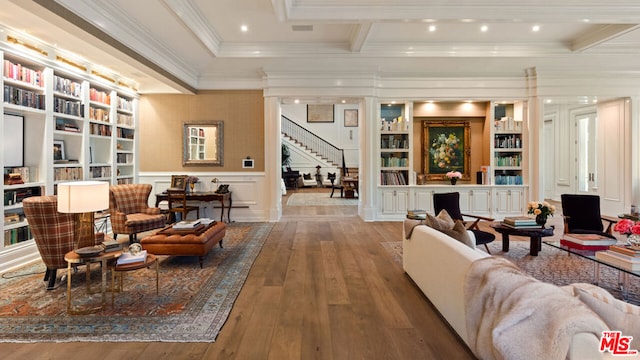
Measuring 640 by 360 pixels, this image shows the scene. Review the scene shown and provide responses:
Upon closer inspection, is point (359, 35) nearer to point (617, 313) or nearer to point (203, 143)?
point (203, 143)

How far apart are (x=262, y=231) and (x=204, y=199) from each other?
1516mm

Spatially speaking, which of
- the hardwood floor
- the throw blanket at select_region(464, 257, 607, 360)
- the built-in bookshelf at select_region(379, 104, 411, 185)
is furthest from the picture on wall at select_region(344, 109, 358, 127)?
the throw blanket at select_region(464, 257, 607, 360)

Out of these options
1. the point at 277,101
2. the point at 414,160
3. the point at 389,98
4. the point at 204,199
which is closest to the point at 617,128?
the point at 414,160

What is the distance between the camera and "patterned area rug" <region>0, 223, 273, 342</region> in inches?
107

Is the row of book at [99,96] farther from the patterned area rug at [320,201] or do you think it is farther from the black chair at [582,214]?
the black chair at [582,214]

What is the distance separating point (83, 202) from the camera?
3.22 meters

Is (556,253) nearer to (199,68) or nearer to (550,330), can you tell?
(550,330)

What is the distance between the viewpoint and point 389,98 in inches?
308

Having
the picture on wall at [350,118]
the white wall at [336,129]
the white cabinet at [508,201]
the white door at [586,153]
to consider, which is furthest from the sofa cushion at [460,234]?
the picture on wall at [350,118]

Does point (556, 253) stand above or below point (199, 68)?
below

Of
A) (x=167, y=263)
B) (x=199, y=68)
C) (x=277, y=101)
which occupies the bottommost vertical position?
(x=167, y=263)

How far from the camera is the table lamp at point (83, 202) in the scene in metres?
3.20

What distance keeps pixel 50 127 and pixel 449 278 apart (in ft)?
18.7

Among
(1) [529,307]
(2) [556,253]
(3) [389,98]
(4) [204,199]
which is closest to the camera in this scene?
(1) [529,307]
